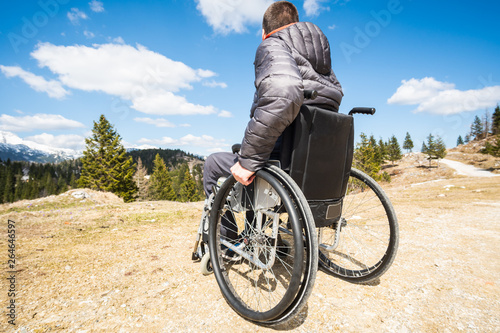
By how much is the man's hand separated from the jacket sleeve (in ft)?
0.12

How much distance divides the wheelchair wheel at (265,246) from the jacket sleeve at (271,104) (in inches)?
6.6

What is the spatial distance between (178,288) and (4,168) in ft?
393

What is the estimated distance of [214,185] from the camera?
95.4 inches

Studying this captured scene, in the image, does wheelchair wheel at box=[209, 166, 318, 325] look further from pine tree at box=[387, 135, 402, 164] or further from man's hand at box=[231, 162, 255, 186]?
pine tree at box=[387, 135, 402, 164]

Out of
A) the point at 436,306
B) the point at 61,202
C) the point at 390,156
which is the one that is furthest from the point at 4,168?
the point at 390,156

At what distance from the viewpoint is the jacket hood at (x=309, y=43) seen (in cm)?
196

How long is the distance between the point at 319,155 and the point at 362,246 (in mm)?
2272

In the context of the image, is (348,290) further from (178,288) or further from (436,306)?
(178,288)

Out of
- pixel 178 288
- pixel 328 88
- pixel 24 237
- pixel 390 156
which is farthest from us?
pixel 390 156

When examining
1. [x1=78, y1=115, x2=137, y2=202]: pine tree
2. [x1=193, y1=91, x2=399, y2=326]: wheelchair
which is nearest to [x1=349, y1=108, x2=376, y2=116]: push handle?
[x1=193, y1=91, x2=399, y2=326]: wheelchair

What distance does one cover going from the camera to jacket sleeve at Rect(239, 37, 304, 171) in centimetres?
164

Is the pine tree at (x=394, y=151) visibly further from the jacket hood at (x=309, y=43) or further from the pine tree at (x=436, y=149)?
the jacket hood at (x=309, y=43)

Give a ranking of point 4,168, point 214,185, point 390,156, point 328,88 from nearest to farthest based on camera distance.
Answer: point 328,88 < point 214,185 < point 390,156 < point 4,168

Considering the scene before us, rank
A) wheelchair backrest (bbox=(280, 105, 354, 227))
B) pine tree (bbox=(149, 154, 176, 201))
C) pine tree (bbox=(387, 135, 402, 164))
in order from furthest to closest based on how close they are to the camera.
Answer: pine tree (bbox=(387, 135, 402, 164))
pine tree (bbox=(149, 154, 176, 201))
wheelchair backrest (bbox=(280, 105, 354, 227))
